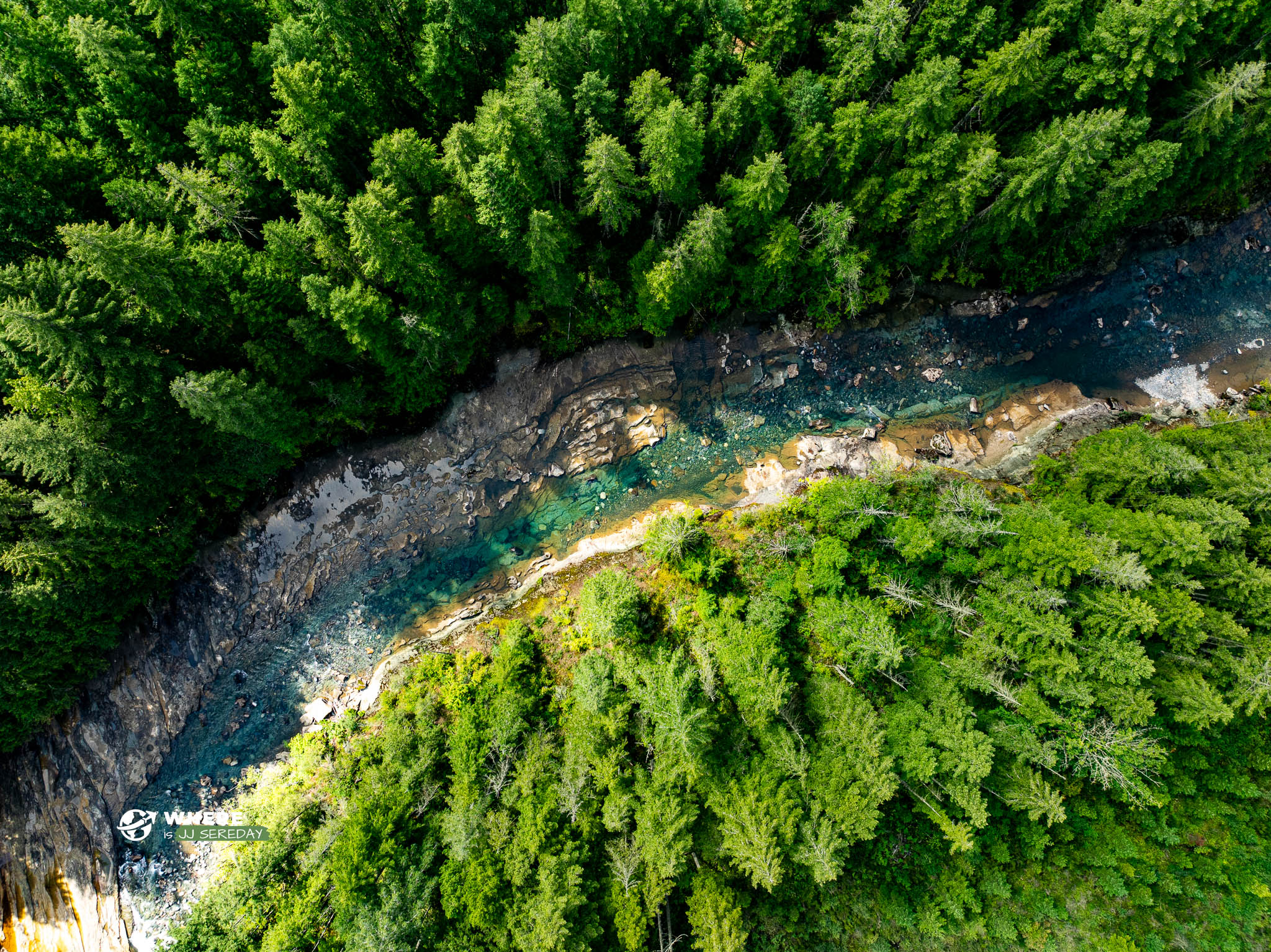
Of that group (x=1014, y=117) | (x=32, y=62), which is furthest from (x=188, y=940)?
(x=1014, y=117)

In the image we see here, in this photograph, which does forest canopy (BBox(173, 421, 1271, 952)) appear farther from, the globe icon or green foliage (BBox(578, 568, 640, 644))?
the globe icon

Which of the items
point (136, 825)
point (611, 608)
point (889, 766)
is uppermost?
point (611, 608)

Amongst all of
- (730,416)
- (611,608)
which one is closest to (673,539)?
(611,608)

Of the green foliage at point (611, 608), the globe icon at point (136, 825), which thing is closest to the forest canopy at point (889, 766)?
the green foliage at point (611, 608)

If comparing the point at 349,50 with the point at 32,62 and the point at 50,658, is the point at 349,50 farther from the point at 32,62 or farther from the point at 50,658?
Result: the point at 50,658

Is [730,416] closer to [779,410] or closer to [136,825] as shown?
[779,410]

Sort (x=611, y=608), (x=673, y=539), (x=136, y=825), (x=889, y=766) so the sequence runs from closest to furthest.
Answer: (x=889, y=766)
(x=611, y=608)
(x=673, y=539)
(x=136, y=825)
